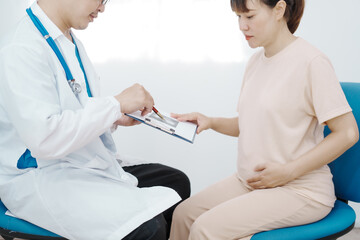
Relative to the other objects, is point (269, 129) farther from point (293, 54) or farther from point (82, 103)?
point (82, 103)

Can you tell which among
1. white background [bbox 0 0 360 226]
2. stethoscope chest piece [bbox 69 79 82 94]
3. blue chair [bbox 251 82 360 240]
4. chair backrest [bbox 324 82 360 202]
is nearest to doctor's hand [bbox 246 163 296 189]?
blue chair [bbox 251 82 360 240]

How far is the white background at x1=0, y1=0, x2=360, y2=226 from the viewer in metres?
2.23

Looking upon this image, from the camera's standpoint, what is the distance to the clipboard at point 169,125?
3.77ft

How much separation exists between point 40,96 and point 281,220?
728mm

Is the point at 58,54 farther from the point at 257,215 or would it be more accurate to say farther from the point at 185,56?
the point at 185,56

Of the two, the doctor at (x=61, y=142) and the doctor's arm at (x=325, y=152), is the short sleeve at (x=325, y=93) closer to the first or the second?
the doctor's arm at (x=325, y=152)

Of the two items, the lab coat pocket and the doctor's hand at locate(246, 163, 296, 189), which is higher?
the lab coat pocket

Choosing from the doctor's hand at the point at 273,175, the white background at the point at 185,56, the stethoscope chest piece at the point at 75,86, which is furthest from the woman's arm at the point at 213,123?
the white background at the point at 185,56

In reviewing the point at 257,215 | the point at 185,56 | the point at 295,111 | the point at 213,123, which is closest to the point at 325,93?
the point at 295,111

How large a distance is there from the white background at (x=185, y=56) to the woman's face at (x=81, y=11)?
1.13 metres

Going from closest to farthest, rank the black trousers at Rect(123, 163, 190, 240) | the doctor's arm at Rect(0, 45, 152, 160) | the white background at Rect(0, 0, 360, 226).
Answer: the doctor's arm at Rect(0, 45, 152, 160) < the black trousers at Rect(123, 163, 190, 240) < the white background at Rect(0, 0, 360, 226)

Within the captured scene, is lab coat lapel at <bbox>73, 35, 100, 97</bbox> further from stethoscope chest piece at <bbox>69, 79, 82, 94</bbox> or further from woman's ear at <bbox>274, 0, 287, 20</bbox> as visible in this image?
woman's ear at <bbox>274, 0, 287, 20</bbox>

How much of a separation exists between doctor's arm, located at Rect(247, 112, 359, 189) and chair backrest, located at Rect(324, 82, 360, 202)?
0.14 meters

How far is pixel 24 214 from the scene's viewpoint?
105cm
